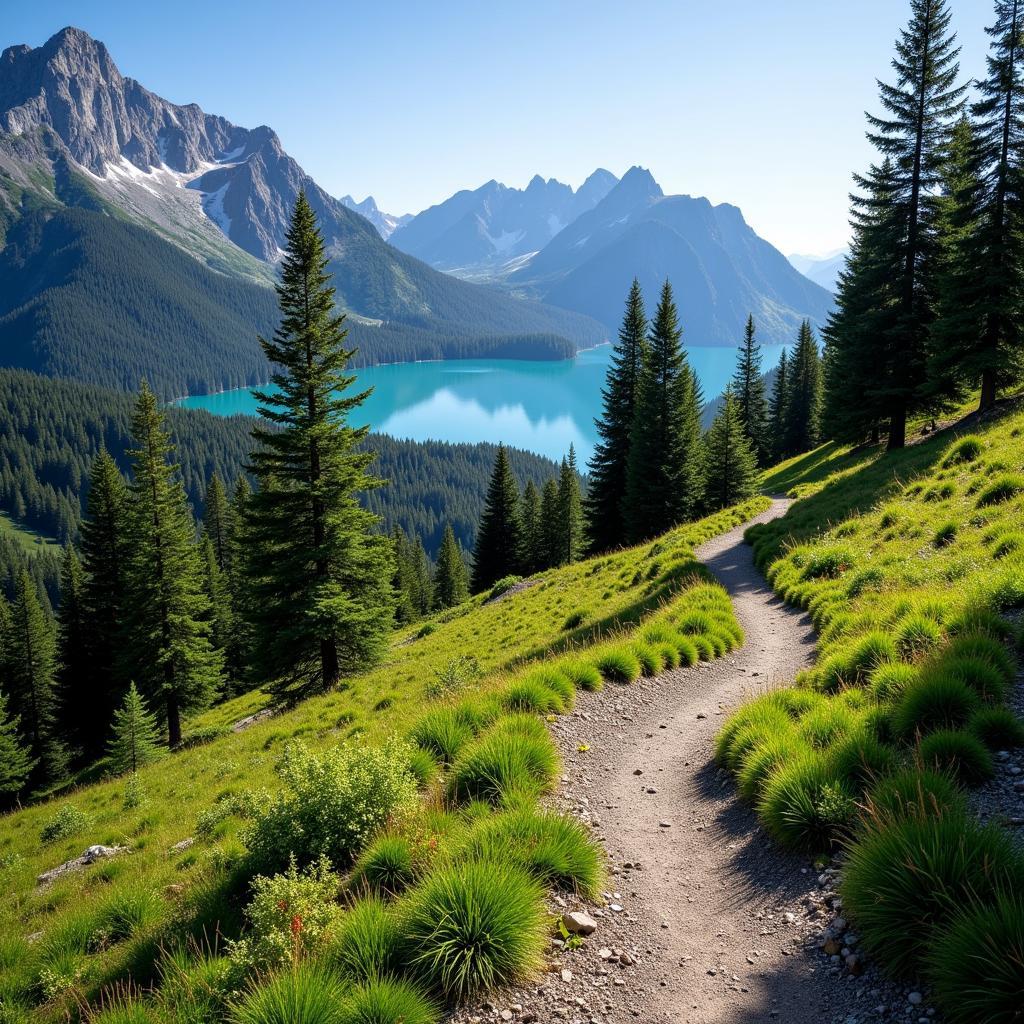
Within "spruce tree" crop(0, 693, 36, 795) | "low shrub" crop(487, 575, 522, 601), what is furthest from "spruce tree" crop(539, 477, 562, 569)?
"spruce tree" crop(0, 693, 36, 795)

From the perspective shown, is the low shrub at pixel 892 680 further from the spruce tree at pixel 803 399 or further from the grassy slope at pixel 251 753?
the spruce tree at pixel 803 399

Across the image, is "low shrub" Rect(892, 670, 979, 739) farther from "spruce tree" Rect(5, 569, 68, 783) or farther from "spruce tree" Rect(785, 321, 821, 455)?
"spruce tree" Rect(785, 321, 821, 455)

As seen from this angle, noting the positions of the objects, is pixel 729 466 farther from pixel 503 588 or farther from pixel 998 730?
pixel 998 730

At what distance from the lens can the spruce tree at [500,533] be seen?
61094mm

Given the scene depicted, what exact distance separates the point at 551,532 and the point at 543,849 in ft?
185

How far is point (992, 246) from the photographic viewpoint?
2466 centimetres

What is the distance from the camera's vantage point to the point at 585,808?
7.20 meters

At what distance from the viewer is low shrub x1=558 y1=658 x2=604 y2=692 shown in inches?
406

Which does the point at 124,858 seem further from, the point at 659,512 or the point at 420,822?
the point at 659,512

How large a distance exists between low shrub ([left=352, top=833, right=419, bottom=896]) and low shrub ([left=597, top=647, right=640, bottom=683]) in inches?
222

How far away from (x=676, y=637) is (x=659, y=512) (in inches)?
1087

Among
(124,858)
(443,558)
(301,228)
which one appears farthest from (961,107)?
(443,558)

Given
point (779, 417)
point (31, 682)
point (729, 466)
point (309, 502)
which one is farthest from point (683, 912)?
point (779, 417)

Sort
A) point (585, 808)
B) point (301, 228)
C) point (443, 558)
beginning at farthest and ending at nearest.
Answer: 1. point (443, 558)
2. point (301, 228)
3. point (585, 808)
